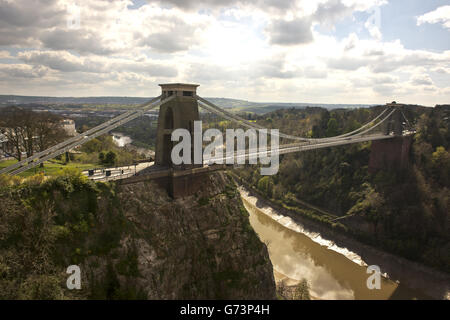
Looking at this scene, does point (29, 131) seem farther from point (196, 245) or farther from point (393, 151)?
point (393, 151)

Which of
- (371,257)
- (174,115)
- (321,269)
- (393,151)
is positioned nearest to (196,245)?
(174,115)

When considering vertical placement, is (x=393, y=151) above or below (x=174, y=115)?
below

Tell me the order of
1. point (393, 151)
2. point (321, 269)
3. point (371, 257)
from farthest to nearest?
point (393, 151) → point (371, 257) → point (321, 269)

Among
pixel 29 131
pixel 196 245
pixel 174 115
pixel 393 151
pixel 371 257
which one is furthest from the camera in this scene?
pixel 393 151

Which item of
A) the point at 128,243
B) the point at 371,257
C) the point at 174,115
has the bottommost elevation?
the point at 371,257

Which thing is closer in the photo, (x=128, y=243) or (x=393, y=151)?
(x=128, y=243)

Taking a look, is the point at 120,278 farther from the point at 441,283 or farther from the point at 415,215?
the point at 415,215

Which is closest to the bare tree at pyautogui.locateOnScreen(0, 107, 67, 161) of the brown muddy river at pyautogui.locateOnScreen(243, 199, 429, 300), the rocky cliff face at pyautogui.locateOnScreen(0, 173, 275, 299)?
the rocky cliff face at pyautogui.locateOnScreen(0, 173, 275, 299)

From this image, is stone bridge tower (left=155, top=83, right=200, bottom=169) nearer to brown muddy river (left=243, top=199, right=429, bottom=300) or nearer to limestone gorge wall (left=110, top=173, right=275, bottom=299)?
limestone gorge wall (left=110, top=173, right=275, bottom=299)
